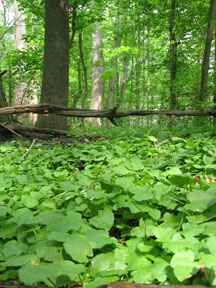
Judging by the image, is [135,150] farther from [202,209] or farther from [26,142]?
[202,209]

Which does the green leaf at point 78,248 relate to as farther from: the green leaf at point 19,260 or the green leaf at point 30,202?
the green leaf at point 30,202

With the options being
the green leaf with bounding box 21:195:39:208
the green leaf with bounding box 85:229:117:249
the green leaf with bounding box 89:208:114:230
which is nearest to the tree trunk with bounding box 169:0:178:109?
the green leaf with bounding box 21:195:39:208

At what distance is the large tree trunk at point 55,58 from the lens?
8.69 meters

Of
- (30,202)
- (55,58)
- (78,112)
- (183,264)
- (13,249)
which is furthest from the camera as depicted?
(55,58)

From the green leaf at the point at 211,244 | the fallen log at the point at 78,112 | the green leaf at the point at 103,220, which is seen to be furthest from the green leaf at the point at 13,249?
the fallen log at the point at 78,112

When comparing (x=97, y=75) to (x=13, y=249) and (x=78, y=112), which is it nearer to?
A: (x=78, y=112)

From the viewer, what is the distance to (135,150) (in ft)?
17.4

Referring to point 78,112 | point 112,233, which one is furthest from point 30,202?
point 78,112

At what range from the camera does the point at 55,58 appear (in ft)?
28.8

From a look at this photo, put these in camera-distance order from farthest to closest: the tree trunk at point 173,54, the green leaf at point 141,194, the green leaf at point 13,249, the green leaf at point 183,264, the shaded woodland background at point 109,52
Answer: the tree trunk at point 173,54
the shaded woodland background at point 109,52
the green leaf at point 141,194
the green leaf at point 13,249
the green leaf at point 183,264

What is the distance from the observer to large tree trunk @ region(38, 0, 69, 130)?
869cm

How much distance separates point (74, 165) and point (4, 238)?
2.84 m

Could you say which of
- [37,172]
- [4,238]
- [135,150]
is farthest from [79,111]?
[4,238]

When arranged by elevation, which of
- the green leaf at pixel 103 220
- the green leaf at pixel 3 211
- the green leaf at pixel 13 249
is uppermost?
the green leaf at pixel 103 220
